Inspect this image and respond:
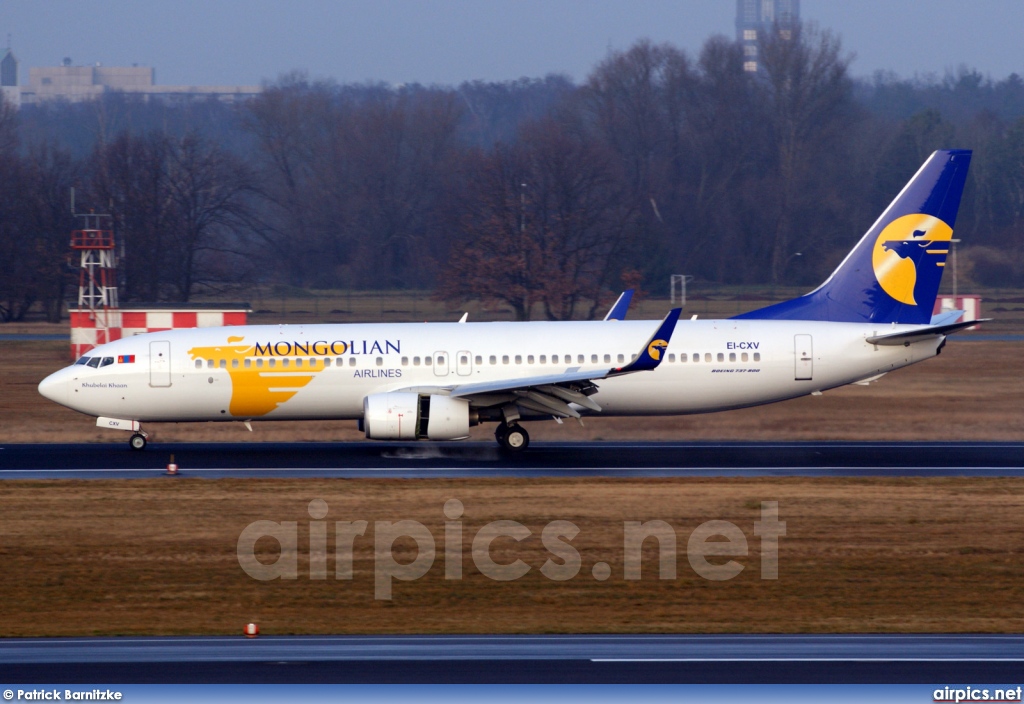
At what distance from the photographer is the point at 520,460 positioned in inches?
1038

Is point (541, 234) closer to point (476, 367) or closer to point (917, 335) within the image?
point (476, 367)

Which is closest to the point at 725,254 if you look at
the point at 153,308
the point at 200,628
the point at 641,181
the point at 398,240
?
the point at 641,181

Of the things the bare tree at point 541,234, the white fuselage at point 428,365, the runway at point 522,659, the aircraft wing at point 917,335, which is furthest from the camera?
the bare tree at point 541,234

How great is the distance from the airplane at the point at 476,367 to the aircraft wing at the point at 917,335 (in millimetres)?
46

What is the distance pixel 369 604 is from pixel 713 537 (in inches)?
233

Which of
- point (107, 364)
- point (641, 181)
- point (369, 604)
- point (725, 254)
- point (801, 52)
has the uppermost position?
point (801, 52)

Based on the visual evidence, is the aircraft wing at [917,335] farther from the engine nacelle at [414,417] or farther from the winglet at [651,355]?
the engine nacelle at [414,417]

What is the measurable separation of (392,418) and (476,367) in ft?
9.41

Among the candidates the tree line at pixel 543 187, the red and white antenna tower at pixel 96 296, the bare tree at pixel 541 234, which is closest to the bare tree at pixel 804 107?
the tree line at pixel 543 187

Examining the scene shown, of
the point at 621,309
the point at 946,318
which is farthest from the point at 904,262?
the point at 621,309

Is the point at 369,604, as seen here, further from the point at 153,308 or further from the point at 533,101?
the point at 533,101

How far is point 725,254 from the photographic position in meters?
90.1

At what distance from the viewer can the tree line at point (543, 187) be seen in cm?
6762

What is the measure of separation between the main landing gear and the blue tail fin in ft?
22.3
